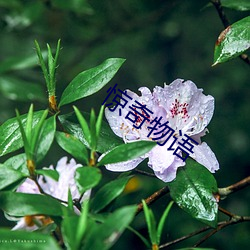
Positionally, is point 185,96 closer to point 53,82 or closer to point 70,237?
point 53,82

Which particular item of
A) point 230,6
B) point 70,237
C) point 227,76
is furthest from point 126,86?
point 70,237

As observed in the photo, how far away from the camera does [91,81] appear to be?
112 centimetres

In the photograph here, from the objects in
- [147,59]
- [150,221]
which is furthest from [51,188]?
[147,59]

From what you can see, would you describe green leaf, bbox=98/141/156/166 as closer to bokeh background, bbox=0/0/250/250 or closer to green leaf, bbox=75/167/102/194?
green leaf, bbox=75/167/102/194

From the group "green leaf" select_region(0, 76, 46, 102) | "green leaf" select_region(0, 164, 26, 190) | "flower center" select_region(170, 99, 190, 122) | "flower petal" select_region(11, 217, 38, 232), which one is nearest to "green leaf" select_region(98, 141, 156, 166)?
"green leaf" select_region(0, 164, 26, 190)

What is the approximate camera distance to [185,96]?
1147 millimetres

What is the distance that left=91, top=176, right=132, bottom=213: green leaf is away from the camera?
0.95 m

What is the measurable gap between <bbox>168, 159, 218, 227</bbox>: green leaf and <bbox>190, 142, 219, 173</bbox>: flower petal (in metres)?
0.01

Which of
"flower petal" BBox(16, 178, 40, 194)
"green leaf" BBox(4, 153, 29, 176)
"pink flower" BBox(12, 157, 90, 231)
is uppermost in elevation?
"green leaf" BBox(4, 153, 29, 176)

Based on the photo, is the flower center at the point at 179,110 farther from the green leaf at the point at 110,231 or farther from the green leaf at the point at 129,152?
the green leaf at the point at 110,231

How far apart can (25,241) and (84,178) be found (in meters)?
0.15

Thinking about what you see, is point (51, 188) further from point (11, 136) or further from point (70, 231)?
point (70, 231)

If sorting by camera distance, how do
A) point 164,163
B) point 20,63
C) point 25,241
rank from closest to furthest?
point 25,241, point 164,163, point 20,63

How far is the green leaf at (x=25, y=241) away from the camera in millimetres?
724
